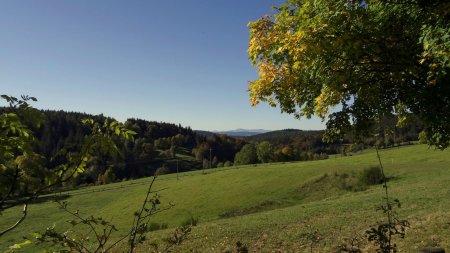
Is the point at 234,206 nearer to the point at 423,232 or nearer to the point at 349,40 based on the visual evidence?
the point at 423,232

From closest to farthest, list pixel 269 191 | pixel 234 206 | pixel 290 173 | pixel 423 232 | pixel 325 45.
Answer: pixel 325 45, pixel 423 232, pixel 234 206, pixel 269 191, pixel 290 173

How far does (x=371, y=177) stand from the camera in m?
51.8

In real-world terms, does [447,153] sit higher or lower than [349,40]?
lower

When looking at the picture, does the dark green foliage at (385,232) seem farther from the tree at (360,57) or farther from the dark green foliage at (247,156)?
the dark green foliage at (247,156)

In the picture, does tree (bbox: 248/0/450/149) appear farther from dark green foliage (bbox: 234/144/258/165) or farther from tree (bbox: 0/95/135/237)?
dark green foliage (bbox: 234/144/258/165)

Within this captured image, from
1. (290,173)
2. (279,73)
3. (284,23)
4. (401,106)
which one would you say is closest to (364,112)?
(401,106)

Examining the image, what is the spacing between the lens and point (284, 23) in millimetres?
Answer: 9484

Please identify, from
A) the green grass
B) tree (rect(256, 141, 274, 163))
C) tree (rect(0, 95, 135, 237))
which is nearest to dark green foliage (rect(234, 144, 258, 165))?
tree (rect(256, 141, 274, 163))

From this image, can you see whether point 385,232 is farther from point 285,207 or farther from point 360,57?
point 285,207

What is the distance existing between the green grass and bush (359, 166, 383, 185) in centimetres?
142

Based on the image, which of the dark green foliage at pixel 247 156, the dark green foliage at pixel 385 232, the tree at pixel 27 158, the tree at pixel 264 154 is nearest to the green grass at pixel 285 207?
the tree at pixel 27 158

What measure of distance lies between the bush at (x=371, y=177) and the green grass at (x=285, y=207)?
142cm

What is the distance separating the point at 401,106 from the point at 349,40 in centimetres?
452

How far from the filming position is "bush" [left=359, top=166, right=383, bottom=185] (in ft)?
168
